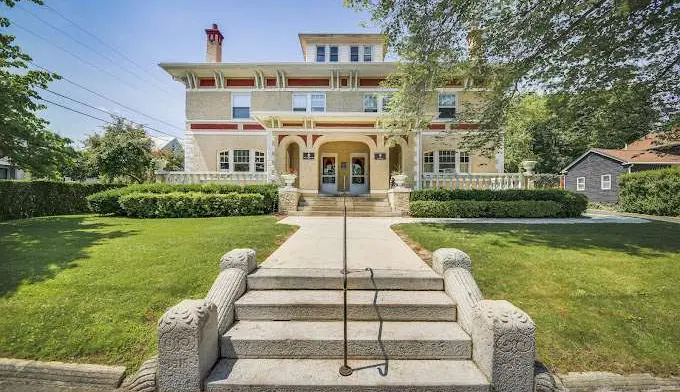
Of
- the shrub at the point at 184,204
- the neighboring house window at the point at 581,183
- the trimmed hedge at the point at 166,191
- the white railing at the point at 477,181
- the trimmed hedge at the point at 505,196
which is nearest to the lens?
Result: the shrub at the point at 184,204

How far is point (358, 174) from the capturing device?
60.4 feet

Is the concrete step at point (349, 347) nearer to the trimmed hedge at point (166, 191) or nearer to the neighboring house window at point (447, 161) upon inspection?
the trimmed hedge at point (166, 191)

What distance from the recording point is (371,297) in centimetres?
389

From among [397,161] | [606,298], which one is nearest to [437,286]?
[606,298]

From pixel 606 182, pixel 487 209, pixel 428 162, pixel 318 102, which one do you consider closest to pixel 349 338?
pixel 487 209

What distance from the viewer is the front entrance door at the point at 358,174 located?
18312 mm

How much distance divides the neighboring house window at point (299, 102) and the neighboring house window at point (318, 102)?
410mm

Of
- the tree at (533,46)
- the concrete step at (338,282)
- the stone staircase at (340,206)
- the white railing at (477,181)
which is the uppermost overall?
the tree at (533,46)

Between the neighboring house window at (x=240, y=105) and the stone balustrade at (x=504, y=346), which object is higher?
the neighboring house window at (x=240, y=105)

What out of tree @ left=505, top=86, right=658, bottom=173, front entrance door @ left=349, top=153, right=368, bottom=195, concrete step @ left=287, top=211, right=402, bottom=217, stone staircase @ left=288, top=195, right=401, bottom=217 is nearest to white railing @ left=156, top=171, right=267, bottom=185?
stone staircase @ left=288, top=195, right=401, bottom=217

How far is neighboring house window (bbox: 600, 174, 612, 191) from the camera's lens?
2361cm

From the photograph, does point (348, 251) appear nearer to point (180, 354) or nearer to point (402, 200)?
point (180, 354)

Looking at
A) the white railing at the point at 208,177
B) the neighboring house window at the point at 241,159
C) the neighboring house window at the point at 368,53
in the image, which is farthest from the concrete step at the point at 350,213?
the neighboring house window at the point at 368,53

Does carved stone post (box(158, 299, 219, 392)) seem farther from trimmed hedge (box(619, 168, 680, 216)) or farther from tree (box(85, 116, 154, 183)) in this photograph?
trimmed hedge (box(619, 168, 680, 216))
